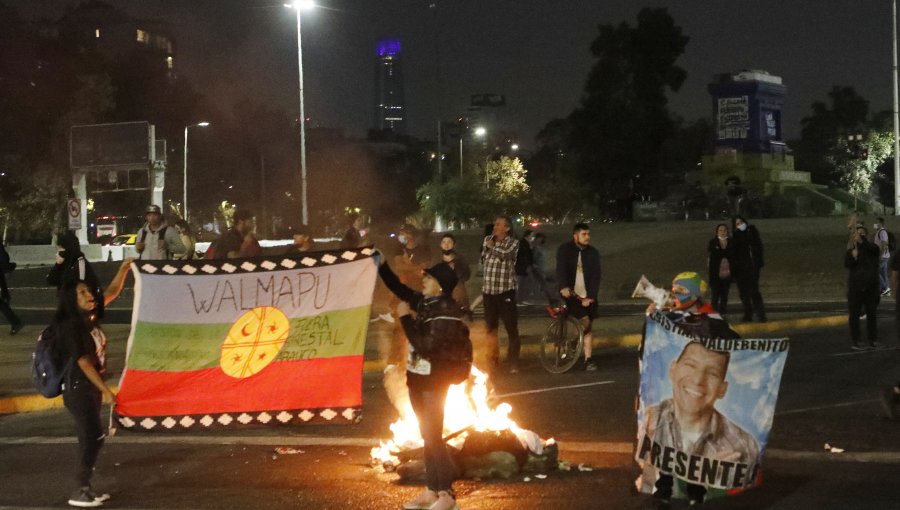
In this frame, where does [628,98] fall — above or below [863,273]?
above

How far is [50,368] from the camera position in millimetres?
7449

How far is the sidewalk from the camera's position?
1250 centimetres

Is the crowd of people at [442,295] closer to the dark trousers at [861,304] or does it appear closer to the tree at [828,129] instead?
the dark trousers at [861,304]

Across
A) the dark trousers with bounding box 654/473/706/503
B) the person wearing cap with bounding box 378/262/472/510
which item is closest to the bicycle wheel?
the person wearing cap with bounding box 378/262/472/510

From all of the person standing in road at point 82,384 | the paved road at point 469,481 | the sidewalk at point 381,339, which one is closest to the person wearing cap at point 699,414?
the paved road at point 469,481

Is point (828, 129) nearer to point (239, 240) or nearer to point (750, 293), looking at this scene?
point (750, 293)

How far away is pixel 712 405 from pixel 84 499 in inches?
163

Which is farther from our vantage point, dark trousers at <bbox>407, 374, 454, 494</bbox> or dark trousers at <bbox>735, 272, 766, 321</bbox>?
dark trousers at <bbox>735, 272, 766, 321</bbox>

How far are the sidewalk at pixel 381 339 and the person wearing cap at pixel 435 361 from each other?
272 inches

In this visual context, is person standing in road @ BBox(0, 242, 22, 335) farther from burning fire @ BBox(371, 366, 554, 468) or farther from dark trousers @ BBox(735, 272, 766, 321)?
dark trousers @ BBox(735, 272, 766, 321)

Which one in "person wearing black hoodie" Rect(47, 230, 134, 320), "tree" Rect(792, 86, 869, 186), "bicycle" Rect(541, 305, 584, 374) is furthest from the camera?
"tree" Rect(792, 86, 869, 186)

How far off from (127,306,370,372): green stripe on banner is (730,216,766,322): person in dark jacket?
10825mm

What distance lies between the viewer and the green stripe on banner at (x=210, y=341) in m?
9.13

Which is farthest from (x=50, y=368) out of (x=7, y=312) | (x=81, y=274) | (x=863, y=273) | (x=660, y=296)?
(x=7, y=312)
